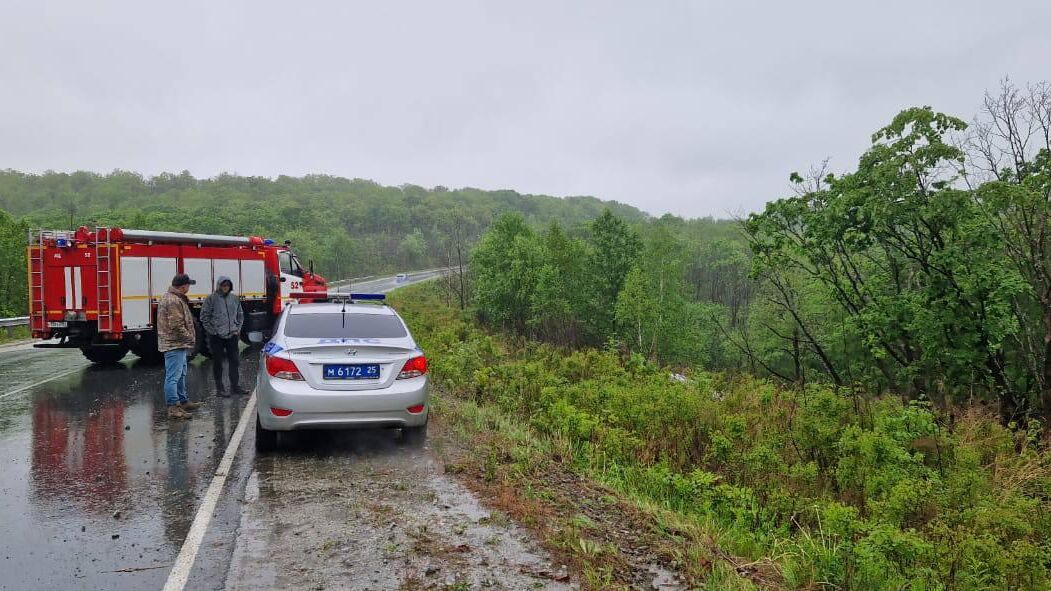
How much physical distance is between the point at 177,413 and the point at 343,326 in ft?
9.97

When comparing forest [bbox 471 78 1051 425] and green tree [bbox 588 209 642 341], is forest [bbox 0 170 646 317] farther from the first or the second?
forest [bbox 471 78 1051 425]

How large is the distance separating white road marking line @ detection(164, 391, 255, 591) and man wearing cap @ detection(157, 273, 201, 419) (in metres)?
1.76

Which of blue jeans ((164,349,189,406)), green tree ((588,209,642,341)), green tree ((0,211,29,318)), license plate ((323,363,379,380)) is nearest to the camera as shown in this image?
license plate ((323,363,379,380))

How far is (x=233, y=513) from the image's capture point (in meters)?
4.86

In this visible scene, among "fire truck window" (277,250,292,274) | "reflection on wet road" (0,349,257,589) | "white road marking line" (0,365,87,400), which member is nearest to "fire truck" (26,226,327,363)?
"white road marking line" (0,365,87,400)

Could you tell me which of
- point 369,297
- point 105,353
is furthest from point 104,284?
point 369,297

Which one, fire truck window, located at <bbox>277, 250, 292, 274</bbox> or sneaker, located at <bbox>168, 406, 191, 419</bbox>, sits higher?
fire truck window, located at <bbox>277, 250, 292, 274</bbox>

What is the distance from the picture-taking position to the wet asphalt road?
151 inches

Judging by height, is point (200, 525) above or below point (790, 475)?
above

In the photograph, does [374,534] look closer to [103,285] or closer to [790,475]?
[790,475]

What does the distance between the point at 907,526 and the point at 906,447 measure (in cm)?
255

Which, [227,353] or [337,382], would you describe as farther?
[227,353]

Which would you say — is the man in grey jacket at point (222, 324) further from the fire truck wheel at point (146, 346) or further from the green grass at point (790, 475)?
the fire truck wheel at point (146, 346)

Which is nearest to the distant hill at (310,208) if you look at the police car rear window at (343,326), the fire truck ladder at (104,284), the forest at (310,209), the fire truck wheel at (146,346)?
the forest at (310,209)
